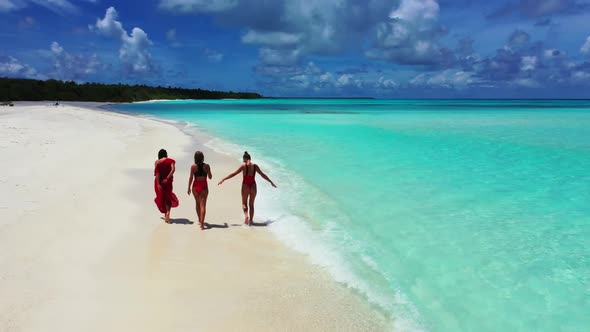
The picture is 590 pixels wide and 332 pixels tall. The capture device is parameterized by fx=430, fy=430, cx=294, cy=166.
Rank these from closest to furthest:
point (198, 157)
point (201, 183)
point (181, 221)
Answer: point (198, 157) → point (201, 183) → point (181, 221)

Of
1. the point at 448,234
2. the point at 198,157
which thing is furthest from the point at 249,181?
the point at 448,234

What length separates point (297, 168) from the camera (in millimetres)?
14242

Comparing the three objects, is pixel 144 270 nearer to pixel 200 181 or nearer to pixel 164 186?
pixel 200 181

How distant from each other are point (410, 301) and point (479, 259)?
196cm

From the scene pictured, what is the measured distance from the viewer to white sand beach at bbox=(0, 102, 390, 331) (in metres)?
4.55

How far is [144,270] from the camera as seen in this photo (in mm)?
5684

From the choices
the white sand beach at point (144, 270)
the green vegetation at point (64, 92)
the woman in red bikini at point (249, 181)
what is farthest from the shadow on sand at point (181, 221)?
the green vegetation at point (64, 92)

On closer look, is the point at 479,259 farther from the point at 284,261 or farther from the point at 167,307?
the point at 167,307

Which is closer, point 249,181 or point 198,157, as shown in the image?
point 198,157

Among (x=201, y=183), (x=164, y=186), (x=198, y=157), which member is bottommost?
(x=164, y=186)

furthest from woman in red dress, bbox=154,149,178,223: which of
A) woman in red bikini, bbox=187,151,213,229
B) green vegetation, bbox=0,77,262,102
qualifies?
green vegetation, bbox=0,77,262,102

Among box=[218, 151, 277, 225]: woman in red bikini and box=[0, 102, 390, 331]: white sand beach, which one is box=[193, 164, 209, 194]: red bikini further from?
box=[0, 102, 390, 331]: white sand beach

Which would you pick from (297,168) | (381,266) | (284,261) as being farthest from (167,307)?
(297,168)

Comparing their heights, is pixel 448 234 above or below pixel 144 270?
below
